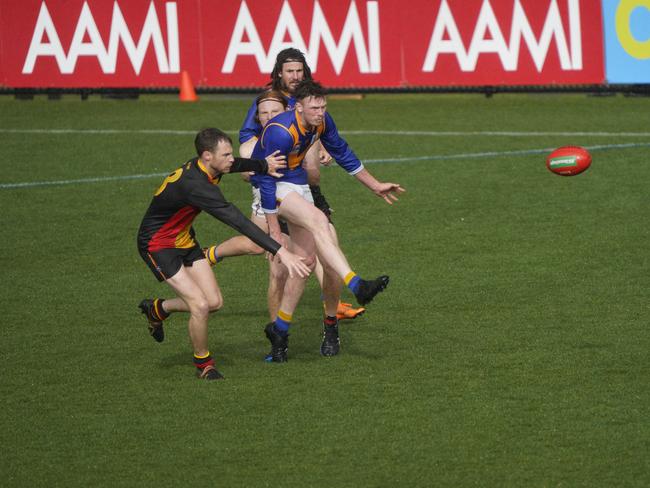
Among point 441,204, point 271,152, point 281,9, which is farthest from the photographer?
point 281,9

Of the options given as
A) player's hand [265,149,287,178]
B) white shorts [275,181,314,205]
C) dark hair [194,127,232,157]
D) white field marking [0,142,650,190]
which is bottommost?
white shorts [275,181,314,205]

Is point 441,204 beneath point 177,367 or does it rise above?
above

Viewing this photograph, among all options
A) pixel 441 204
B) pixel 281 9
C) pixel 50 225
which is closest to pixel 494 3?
pixel 281 9

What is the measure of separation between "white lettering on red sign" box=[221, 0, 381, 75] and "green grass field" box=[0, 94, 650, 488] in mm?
4665

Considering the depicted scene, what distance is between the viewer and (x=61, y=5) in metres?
26.0

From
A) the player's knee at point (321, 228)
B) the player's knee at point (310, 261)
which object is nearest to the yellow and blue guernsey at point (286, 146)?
the player's knee at point (321, 228)

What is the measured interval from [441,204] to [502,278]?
12.4ft

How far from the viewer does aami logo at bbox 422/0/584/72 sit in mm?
22812

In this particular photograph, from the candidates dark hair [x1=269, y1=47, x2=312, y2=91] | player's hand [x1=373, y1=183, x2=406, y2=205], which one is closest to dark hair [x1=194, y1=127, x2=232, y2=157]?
dark hair [x1=269, y1=47, x2=312, y2=91]

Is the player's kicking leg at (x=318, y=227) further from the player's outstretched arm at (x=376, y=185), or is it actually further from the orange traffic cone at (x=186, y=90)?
the orange traffic cone at (x=186, y=90)

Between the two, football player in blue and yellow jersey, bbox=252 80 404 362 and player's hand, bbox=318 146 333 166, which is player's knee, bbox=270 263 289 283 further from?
player's hand, bbox=318 146 333 166

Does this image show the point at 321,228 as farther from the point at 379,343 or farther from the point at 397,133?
the point at 397,133

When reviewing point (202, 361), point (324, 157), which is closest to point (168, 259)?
point (202, 361)

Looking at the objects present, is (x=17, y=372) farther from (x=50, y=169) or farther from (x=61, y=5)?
(x=61, y=5)
